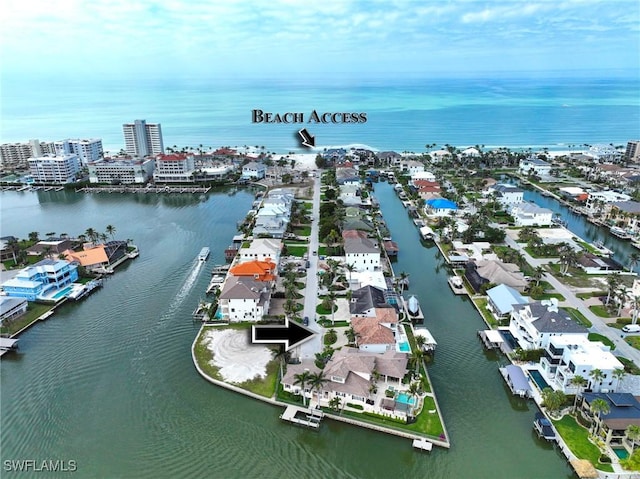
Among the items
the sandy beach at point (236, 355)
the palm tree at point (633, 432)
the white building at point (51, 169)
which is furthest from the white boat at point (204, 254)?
the white building at point (51, 169)

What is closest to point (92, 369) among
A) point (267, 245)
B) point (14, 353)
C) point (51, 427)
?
point (51, 427)

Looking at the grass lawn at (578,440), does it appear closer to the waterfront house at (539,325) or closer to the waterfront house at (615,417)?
the waterfront house at (615,417)

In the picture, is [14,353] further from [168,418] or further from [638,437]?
[638,437]

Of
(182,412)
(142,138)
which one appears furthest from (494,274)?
(142,138)

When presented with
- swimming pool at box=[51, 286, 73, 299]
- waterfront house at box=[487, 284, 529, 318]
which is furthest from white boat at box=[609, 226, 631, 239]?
swimming pool at box=[51, 286, 73, 299]

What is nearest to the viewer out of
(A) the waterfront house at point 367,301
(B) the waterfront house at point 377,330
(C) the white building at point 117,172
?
(B) the waterfront house at point 377,330
